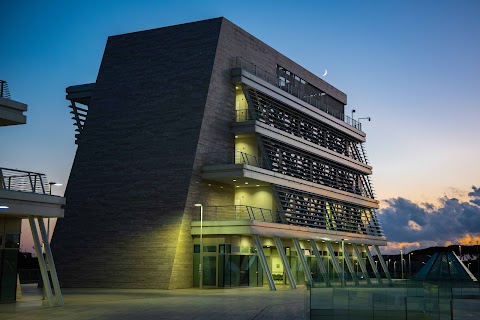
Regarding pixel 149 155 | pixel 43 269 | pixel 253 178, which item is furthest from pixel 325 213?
pixel 43 269

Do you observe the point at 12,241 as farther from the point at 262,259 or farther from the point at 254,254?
the point at 254,254

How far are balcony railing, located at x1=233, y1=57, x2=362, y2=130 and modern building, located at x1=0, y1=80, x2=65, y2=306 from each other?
27972 mm

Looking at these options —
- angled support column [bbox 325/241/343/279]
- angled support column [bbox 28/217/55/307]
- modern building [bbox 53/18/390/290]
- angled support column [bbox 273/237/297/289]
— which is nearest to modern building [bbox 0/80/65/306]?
angled support column [bbox 28/217/55/307]

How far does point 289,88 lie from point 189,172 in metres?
18.7

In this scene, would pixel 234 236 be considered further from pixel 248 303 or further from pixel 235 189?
pixel 248 303

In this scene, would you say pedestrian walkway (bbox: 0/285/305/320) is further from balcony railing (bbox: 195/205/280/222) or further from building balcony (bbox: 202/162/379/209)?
building balcony (bbox: 202/162/379/209)

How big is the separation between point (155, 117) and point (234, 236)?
11.5 meters

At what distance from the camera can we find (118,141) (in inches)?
2231

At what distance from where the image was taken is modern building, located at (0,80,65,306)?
3088 cm

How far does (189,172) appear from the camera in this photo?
52.2 m

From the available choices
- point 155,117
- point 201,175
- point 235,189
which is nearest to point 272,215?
point 235,189

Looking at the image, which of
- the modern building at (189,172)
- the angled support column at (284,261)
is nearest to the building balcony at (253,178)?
the modern building at (189,172)

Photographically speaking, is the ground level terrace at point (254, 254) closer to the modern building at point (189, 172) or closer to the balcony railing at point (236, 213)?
the modern building at point (189, 172)

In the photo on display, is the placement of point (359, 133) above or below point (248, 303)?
above
